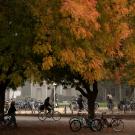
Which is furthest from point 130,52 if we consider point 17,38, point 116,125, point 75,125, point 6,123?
point 6,123

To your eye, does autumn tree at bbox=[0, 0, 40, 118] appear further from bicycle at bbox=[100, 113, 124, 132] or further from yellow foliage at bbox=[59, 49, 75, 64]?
bicycle at bbox=[100, 113, 124, 132]

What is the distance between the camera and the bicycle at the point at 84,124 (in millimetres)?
27094

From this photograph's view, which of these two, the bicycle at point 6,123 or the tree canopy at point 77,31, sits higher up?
the tree canopy at point 77,31

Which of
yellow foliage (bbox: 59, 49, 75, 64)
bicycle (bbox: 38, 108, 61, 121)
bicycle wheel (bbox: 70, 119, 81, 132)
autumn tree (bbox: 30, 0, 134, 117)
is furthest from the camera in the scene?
bicycle (bbox: 38, 108, 61, 121)

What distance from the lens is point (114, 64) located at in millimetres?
28688

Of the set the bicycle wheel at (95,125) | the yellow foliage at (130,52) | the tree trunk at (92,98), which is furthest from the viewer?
the tree trunk at (92,98)

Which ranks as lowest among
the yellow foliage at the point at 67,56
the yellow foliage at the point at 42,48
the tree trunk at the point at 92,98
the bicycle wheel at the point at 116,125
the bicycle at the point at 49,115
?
the bicycle wheel at the point at 116,125

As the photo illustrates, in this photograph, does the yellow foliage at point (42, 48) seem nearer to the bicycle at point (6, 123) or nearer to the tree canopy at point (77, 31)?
the tree canopy at point (77, 31)

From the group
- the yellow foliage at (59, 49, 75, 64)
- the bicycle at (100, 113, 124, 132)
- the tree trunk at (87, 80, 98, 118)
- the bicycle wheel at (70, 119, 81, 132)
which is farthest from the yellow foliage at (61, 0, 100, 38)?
the tree trunk at (87, 80, 98, 118)

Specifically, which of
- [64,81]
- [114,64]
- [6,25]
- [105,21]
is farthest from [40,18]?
[64,81]

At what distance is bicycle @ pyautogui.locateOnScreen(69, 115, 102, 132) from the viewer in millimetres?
27094

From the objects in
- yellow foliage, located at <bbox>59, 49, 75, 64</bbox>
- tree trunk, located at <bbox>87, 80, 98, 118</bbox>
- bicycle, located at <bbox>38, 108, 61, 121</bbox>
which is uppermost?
yellow foliage, located at <bbox>59, 49, 75, 64</bbox>

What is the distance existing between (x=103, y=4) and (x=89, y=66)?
234cm

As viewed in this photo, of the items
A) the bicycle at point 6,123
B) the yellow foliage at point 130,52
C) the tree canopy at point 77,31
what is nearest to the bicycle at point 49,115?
the bicycle at point 6,123
